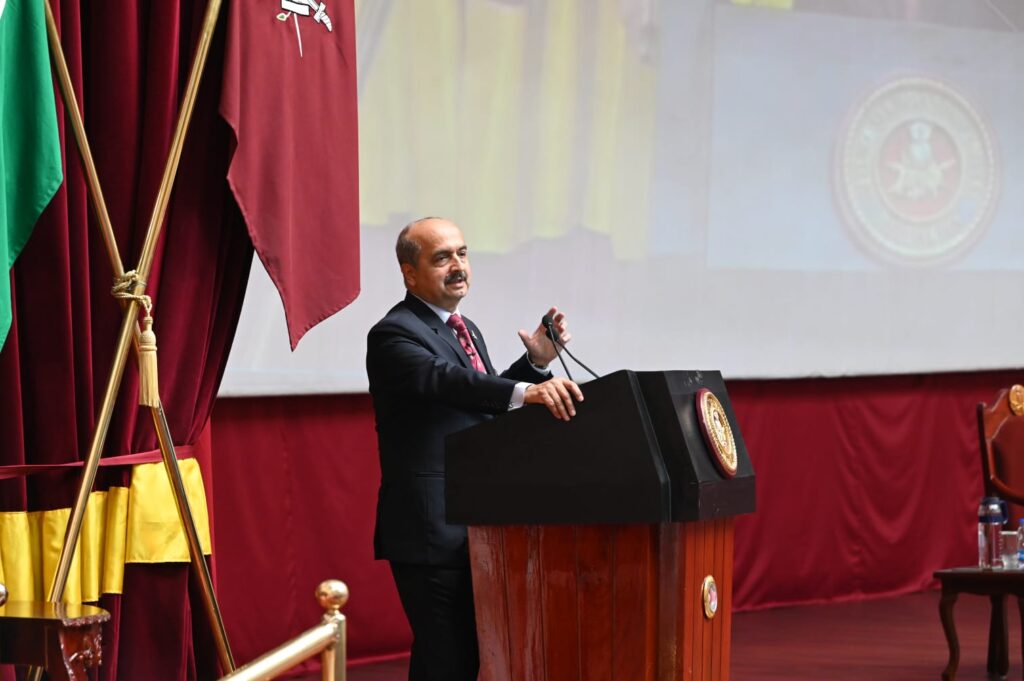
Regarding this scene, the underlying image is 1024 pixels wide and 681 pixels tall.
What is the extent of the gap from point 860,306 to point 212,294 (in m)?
4.07

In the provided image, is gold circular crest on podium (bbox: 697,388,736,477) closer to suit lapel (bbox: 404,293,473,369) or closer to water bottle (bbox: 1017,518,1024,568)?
suit lapel (bbox: 404,293,473,369)

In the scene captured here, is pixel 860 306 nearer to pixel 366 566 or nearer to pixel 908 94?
pixel 908 94

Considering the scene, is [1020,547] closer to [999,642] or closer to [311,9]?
[999,642]

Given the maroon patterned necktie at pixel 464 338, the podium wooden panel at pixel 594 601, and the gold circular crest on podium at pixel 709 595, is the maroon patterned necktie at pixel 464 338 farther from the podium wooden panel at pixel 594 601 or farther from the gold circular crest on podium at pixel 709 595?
the gold circular crest on podium at pixel 709 595

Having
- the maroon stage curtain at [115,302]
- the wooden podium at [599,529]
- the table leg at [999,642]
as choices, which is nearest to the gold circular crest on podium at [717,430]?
the wooden podium at [599,529]

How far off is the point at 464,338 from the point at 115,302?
0.88 m

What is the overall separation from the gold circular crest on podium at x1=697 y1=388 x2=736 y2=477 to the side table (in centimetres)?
202

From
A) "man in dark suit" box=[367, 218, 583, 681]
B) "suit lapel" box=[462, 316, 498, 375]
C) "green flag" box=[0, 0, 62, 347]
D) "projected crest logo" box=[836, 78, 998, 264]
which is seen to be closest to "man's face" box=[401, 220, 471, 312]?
"man in dark suit" box=[367, 218, 583, 681]

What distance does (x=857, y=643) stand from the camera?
231 inches

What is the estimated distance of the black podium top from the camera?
2795 mm

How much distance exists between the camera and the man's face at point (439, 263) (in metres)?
3.30

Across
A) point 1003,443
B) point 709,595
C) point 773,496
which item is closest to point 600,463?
point 709,595

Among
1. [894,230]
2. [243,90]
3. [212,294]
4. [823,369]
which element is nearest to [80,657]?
[212,294]

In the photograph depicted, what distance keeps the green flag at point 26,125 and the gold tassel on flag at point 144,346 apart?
232 mm
